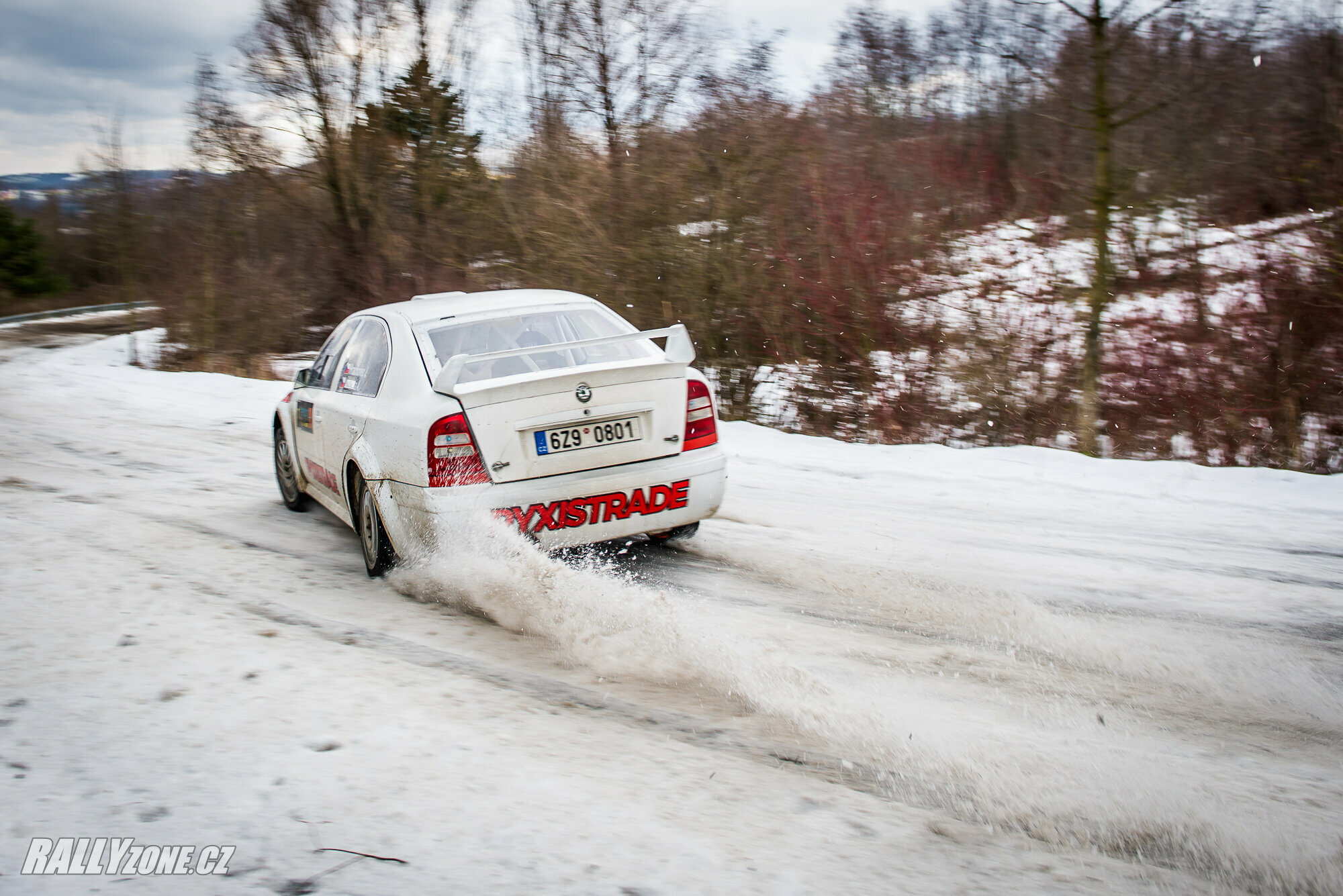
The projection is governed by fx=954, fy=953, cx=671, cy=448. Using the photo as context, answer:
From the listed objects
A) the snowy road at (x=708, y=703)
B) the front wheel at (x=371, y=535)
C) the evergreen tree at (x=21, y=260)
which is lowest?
the snowy road at (x=708, y=703)

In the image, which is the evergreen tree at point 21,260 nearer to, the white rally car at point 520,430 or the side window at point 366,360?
the side window at point 366,360

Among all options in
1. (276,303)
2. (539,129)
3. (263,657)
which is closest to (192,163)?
(276,303)

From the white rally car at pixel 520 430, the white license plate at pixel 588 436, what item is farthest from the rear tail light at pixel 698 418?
the white license plate at pixel 588 436

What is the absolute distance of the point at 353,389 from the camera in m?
5.73

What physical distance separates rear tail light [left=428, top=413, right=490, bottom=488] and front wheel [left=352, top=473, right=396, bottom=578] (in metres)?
0.65

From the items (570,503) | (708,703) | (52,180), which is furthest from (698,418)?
(52,180)

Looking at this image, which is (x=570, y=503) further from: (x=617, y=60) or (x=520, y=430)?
(x=617, y=60)

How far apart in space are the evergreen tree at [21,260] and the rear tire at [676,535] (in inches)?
2095

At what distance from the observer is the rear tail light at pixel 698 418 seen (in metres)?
5.17

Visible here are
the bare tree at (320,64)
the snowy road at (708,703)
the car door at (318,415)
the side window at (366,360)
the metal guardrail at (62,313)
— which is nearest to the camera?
the snowy road at (708,703)

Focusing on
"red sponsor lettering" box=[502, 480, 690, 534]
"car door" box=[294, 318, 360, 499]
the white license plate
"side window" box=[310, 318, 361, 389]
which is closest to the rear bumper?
"red sponsor lettering" box=[502, 480, 690, 534]

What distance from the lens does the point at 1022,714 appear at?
11.2ft

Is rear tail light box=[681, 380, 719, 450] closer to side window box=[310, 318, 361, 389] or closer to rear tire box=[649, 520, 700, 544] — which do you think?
rear tire box=[649, 520, 700, 544]

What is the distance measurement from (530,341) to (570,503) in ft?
3.87
